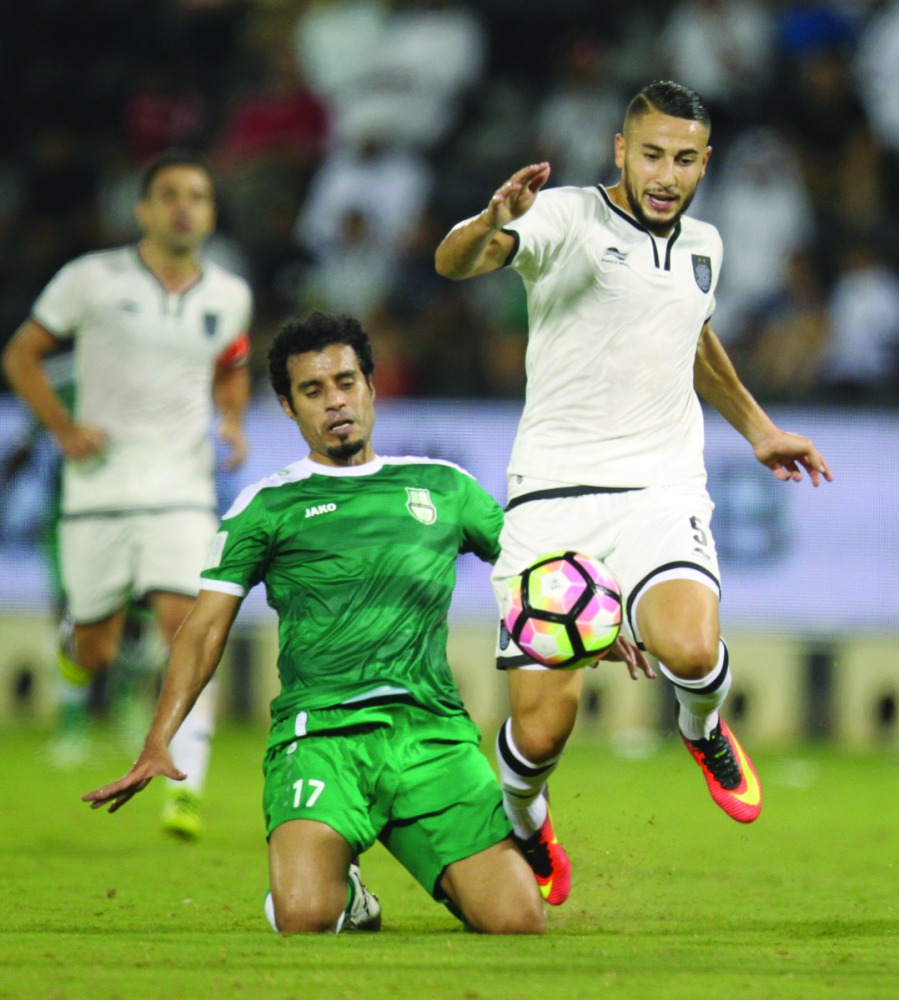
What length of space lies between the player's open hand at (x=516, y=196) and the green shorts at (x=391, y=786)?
4.99ft

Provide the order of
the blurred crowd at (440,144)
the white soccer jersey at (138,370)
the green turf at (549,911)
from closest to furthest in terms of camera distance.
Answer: the green turf at (549,911) → the white soccer jersey at (138,370) → the blurred crowd at (440,144)

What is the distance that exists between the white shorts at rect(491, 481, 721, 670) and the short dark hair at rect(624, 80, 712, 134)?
113 centimetres

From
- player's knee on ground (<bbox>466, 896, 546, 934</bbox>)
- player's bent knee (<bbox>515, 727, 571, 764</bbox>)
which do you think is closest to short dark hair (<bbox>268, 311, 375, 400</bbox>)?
player's bent knee (<bbox>515, 727, 571, 764</bbox>)

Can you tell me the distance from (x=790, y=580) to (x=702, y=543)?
19.3ft

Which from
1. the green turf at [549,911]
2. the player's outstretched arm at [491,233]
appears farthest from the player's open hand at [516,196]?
the green turf at [549,911]

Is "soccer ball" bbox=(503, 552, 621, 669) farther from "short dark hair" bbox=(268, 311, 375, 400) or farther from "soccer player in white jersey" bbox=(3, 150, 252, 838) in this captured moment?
"soccer player in white jersey" bbox=(3, 150, 252, 838)

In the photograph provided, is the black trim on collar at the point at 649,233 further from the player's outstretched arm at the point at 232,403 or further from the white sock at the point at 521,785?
the player's outstretched arm at the point at 232,403

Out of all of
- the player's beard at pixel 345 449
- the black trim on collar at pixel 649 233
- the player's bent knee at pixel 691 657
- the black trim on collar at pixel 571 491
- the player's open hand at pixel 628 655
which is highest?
the black trim on collar at pixel 649 233

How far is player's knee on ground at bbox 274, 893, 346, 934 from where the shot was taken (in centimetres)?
509

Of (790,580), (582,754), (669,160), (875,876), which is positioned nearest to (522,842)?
(875,876)

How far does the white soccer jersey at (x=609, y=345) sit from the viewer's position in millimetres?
5488

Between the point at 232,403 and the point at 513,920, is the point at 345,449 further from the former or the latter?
the point at 232,403

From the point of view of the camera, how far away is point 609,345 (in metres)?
5.50

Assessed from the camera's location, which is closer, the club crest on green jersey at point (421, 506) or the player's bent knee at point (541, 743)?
the player's bent knee at point (541, 743)
